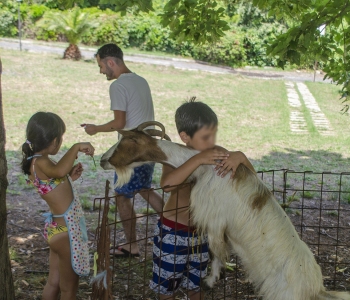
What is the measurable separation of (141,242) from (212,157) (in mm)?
2772

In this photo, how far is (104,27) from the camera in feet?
92.6

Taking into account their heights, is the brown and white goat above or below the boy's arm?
below

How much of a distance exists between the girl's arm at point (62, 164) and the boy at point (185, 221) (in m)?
0.56

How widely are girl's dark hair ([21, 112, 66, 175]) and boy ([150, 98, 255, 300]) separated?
80 cm

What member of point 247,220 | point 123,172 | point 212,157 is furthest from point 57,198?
point 247,220

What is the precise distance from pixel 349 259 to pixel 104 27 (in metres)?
25.2

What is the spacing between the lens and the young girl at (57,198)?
325 cm

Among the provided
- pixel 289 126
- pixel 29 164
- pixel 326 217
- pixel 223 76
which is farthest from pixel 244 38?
pixel 29 164

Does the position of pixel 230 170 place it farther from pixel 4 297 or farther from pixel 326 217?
pixel 326 217

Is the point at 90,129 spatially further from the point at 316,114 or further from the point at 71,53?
the point at 71,53

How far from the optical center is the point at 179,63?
80.6ft

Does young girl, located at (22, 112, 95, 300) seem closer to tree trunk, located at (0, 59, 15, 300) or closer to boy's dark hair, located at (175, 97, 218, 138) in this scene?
tree trunk, located at (0, 59, 15, 300)

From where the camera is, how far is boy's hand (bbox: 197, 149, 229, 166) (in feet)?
9.39


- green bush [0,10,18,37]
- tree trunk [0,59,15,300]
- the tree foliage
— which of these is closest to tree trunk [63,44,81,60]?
green bush [0,10,18,37]
